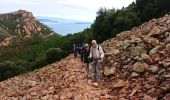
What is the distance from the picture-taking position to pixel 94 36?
53094 millimetres

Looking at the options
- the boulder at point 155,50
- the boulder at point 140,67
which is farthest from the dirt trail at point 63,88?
the boulder at point 155,50

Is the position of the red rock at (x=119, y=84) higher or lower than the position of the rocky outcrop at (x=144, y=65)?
lower

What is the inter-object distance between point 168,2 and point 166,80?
30.7 m

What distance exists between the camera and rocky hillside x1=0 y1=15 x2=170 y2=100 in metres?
18.0

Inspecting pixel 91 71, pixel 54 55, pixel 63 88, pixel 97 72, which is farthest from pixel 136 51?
pixel 54 55

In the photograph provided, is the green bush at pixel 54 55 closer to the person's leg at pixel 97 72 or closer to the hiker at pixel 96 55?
the person's leg at pixel 97 72

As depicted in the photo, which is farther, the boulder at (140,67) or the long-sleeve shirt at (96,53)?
the boulder at (140,67)

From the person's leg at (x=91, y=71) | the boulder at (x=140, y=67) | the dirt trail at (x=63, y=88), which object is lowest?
the dirt trail at (x=63, y=88)

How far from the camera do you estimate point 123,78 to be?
20.7 metres

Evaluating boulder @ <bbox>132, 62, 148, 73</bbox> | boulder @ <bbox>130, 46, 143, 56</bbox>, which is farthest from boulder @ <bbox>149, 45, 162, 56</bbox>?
boulder @ <bbox>132, 62, 148, 73</bbox>

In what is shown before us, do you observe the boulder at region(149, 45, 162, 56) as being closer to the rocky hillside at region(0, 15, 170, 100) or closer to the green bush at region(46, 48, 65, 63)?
the rocky hillside at region(0, 15, 170, 100)

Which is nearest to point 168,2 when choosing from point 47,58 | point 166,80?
point 47,58

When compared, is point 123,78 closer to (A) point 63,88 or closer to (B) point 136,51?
(A) point 63,88

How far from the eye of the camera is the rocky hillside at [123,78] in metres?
18.0
